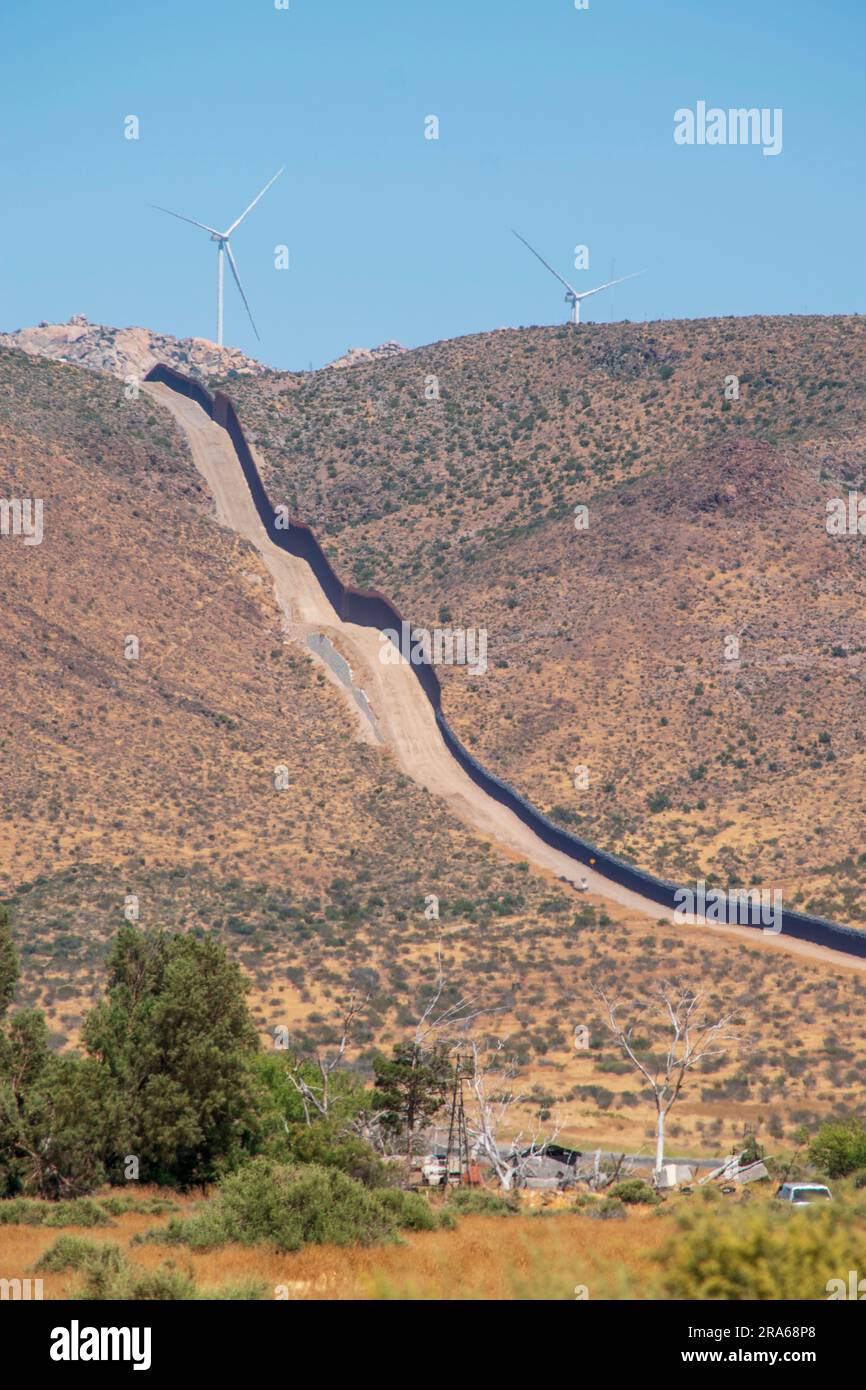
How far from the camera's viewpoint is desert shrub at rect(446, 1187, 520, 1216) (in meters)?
24.4

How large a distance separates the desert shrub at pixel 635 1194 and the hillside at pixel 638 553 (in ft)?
101

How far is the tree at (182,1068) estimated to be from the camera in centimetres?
2845

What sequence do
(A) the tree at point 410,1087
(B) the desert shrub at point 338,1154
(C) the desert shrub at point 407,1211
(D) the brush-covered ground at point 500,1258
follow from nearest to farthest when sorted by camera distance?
(D) the brush-covered ground at point 500,1258, (C) the desert shrub at point 407,1211, (B) the desert shrub at point 338,1154, (A) the tree at point 410,1087

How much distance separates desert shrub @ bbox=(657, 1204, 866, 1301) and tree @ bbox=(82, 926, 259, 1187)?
16535 millimetres

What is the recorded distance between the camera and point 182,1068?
2884 cm

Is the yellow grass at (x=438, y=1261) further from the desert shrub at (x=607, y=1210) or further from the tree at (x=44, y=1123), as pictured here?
the tree at (x=44, y=1123)

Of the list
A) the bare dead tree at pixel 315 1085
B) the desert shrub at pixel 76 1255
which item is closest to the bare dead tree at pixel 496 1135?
the bare dead tree at pixel 315 1085

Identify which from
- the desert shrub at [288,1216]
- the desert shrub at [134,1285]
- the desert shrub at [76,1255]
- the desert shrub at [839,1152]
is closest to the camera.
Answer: the desert shrub at [134,1285]

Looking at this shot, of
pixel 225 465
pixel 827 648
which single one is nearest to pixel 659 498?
pixel 827 648

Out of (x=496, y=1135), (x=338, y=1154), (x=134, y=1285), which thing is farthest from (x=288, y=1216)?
(x=496, y=1135)

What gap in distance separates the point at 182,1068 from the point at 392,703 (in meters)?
51.4

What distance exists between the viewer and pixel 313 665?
83.5m
